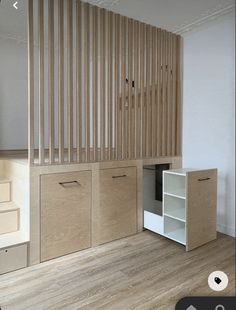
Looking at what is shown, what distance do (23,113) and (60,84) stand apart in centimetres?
34

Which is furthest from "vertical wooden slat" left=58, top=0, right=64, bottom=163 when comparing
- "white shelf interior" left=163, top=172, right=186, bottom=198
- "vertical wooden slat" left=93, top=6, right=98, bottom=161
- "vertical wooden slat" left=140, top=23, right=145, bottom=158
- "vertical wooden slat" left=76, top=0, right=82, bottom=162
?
"white shelf interior" left=163, top=172, right=186, bottom=198

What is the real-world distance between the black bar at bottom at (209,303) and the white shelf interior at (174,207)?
1295mm

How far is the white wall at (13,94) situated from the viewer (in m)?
1.24

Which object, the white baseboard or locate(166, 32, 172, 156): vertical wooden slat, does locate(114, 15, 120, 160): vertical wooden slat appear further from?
the white baseboard

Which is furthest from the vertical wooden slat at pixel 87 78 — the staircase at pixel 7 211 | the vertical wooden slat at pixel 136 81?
the staircase at pixel 7 211

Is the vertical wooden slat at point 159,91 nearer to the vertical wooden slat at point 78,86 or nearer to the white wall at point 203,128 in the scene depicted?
the white wall at point 203,128

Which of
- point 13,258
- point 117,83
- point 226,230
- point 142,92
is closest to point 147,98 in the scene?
point 142,92

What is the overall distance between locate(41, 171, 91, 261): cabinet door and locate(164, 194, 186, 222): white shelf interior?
553 mm

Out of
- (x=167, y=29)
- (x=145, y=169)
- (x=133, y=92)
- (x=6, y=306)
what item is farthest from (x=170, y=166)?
(x=6, y=306)

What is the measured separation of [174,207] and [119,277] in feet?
2.32

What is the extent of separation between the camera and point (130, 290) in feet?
3.61

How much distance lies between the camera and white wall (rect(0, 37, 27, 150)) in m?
1.24

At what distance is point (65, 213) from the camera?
1.48 meters

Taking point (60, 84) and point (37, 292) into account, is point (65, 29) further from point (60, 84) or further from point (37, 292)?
point (37, 292)
